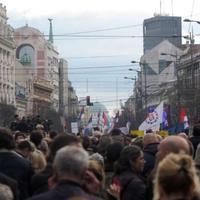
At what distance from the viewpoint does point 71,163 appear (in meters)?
5.48

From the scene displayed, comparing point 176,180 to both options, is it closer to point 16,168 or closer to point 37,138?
point 16,168

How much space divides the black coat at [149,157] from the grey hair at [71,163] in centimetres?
354

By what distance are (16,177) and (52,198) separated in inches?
133

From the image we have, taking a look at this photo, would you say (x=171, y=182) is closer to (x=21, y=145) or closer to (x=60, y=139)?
(x=60, y=139)

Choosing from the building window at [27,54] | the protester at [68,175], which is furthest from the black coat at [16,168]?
the building window at [27,54]

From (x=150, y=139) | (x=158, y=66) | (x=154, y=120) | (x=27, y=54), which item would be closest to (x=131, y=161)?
(x=150, y=139)

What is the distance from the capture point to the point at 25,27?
158500mm

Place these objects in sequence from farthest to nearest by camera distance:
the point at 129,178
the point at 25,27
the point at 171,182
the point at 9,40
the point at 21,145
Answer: the point at 25,27 < the point at 9,40 < the point at 21,145 < the point at 129,178 < the point at 171,182

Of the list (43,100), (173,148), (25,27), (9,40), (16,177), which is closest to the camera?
(173,148)

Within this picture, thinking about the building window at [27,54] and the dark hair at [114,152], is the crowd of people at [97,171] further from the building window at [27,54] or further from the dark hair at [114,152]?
the building window at [27,54]

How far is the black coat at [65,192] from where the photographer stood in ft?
17.5

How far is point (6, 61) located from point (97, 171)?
367ft

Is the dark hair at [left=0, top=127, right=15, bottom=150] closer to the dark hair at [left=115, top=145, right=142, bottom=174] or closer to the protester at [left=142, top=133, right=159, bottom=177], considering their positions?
the dark hair at [left=115, top=145, right=142, bottom=174]

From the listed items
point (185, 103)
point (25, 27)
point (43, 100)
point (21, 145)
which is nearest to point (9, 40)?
point (43, 100)
